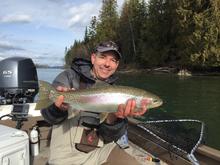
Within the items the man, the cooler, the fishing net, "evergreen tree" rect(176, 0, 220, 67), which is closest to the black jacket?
the man

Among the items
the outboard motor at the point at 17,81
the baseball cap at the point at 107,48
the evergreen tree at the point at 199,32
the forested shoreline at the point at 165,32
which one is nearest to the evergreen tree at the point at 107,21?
the forested shoreline at the point at 165,32

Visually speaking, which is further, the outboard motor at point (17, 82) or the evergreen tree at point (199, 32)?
the evergreen tree at point (199, 32)

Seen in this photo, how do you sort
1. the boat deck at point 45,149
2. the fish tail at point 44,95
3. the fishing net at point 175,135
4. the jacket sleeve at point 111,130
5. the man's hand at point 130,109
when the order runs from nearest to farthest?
1. the man's hand at point 130,109
2. the fish tail at point 44,95
3. the jacket sleeve at point 111,130
4. the boat deck at point 45,149
5. the fishing net at point 175,135

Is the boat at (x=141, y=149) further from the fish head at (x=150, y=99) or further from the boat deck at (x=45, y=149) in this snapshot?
the fish head at (x=150, y=99)

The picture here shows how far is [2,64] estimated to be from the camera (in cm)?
695

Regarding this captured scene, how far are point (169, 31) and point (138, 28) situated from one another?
12.0 metres

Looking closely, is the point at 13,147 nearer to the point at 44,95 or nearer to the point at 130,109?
the point at 44,95

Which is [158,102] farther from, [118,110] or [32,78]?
[32,78]

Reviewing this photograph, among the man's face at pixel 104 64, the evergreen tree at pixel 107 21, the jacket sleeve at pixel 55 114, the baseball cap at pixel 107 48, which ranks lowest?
the jacket sleeve at pixel 55 114

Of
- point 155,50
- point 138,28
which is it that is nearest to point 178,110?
point 155,50

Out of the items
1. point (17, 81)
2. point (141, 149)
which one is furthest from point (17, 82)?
point (141, 149)

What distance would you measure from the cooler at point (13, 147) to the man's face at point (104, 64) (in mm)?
973

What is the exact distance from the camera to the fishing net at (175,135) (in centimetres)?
570

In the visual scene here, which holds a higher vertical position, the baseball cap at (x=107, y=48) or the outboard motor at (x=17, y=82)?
the baseball cap at (x=107, y=48)
